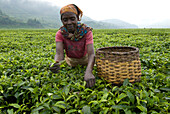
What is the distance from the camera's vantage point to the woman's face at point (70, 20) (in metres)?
2.12

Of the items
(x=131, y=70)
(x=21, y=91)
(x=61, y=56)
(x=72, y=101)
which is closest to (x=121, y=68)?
(x=131, y=70)

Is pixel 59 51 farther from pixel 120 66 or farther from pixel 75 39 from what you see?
pixel 120 66

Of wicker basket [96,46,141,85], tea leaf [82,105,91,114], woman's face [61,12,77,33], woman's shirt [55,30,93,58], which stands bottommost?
tea leaf [82,105,91,114]

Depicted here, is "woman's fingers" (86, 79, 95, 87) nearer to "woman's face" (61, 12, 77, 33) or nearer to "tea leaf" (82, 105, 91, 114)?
"tea leaf" (82, 105, 91, 114)

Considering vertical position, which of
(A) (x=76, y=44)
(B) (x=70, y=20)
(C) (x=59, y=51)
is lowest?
(C) (x=59, y=51)

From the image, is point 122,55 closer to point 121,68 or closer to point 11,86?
point 121,68

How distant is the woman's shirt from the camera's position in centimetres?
231

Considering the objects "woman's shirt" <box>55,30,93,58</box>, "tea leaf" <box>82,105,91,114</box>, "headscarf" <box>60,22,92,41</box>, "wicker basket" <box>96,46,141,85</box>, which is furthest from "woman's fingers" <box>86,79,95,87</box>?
"headscarf" <box>60,22,92,41</box>

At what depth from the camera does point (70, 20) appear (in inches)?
85.4

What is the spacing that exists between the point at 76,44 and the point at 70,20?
45cm

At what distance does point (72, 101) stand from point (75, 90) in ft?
0.71

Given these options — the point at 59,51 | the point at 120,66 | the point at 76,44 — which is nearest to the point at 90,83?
the point at 120,66

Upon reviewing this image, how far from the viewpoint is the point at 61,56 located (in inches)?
98.8

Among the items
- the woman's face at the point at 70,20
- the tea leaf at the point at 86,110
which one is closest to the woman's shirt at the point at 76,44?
the woman's face at the point at 70,20
